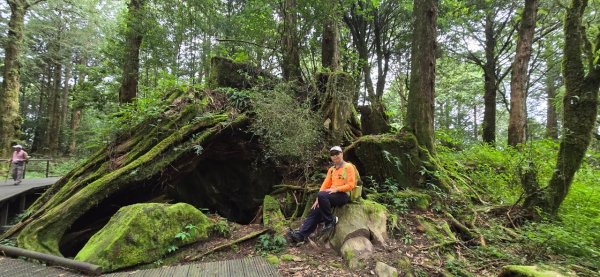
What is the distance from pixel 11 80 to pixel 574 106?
21.9 meters

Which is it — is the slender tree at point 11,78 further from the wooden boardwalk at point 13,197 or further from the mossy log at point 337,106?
the mossy log at point 337,106

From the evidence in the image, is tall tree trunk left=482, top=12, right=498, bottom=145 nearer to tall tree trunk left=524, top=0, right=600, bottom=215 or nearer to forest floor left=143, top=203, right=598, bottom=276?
tall tree trunk left=524, top=0, right=600, bottom=215

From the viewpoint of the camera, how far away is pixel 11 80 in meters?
16.2

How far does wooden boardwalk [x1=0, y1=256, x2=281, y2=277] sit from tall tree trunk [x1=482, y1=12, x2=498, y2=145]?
12.0m

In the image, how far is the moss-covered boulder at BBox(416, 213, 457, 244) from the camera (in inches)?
213

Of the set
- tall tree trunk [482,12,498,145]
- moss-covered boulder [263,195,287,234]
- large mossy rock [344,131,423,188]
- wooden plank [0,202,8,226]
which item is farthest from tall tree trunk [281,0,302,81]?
wooden plank [0,202,8,226]

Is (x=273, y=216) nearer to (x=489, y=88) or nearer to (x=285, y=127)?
(x=285, y=127)

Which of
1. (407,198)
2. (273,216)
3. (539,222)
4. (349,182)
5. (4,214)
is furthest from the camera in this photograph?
(4,214)

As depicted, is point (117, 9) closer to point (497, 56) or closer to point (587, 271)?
point (497, 56)

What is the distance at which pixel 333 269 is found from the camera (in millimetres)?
4617

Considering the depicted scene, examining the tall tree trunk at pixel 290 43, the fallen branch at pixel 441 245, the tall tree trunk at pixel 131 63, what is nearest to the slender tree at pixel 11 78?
the tall tree trunk at pixel 131 63

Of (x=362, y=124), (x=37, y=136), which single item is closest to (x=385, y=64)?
(x=362, y=124)

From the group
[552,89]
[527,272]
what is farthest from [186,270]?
[552,89]

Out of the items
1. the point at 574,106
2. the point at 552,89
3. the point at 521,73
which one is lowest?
the point at 574,106
